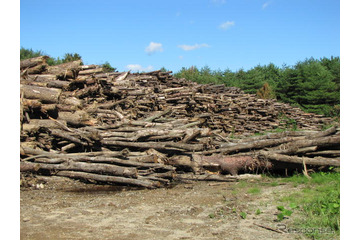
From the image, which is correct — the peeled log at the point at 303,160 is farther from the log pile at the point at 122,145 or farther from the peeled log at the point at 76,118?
the peeled log at the point at 76,118

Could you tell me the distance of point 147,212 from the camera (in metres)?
5.86

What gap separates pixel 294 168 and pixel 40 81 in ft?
33.5

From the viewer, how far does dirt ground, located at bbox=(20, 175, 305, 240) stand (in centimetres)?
468

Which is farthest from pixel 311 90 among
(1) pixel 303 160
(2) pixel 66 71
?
(2) pixel 66 71

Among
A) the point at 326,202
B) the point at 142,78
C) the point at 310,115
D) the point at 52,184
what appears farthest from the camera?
the point at 310,115

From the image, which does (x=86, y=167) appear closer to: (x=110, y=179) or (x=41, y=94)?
(x=110, y=179)

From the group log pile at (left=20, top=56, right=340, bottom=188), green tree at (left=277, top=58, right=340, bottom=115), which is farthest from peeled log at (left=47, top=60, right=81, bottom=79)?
green tree at (left=277, top=58, right=340, bottom=115)

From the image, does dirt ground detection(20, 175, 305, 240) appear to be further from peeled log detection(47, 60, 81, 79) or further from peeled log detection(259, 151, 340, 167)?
peeled log detection(47, 60, 81, 79)

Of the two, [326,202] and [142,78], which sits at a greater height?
[142,78]

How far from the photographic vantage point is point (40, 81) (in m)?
12.5

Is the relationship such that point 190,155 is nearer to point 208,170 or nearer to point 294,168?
point 208,170

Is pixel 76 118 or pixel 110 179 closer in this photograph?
pixel 110 179

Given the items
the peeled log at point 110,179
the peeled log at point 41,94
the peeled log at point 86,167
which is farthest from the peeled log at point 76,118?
the peeled log at point 110,179

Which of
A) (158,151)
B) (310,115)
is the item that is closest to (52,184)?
(158,151)
